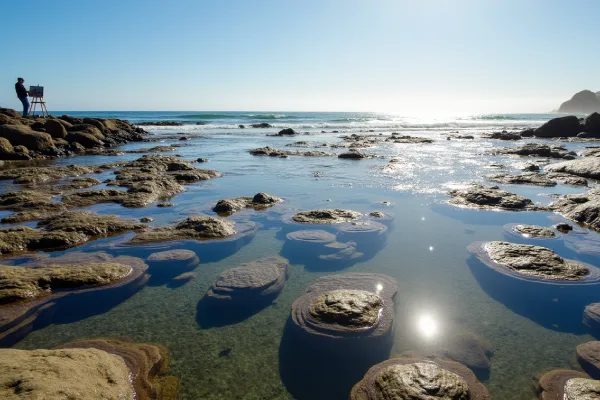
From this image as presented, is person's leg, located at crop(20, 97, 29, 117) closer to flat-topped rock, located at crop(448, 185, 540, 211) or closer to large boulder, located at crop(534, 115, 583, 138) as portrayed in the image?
flat-topped rock, located at crop(448, 185, 540, 211)

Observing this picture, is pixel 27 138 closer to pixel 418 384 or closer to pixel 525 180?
pixel 418 384

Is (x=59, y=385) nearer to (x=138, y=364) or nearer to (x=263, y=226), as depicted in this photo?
(x=138, y=364)

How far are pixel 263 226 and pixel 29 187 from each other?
8.60m

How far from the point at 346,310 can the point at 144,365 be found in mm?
2160

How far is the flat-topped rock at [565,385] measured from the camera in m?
2.92

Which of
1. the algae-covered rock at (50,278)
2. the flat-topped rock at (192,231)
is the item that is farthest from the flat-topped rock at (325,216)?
the algae-covered rock at (50,278)

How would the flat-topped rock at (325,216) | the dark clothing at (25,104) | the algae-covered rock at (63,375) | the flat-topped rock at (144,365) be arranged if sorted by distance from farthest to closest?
the dark clothing at (25,104), the flat-topped rock at (325,216), the flat-topped rock at (144,365), the algae-covered rock at (63,375)

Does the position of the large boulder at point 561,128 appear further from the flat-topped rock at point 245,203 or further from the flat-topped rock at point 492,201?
the flat-topped rock at point 245,203

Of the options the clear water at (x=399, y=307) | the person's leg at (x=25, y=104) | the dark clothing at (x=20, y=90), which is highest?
the dark clothing at (x=20, y=90)

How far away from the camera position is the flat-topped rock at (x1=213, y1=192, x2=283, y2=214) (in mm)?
8484

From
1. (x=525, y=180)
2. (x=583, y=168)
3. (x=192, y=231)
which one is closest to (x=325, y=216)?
(x=192, y=231)

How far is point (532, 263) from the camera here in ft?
17.4

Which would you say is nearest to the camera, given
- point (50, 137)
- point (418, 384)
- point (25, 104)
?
point (418, 384)

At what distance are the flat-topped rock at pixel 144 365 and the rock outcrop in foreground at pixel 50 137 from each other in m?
18.1
